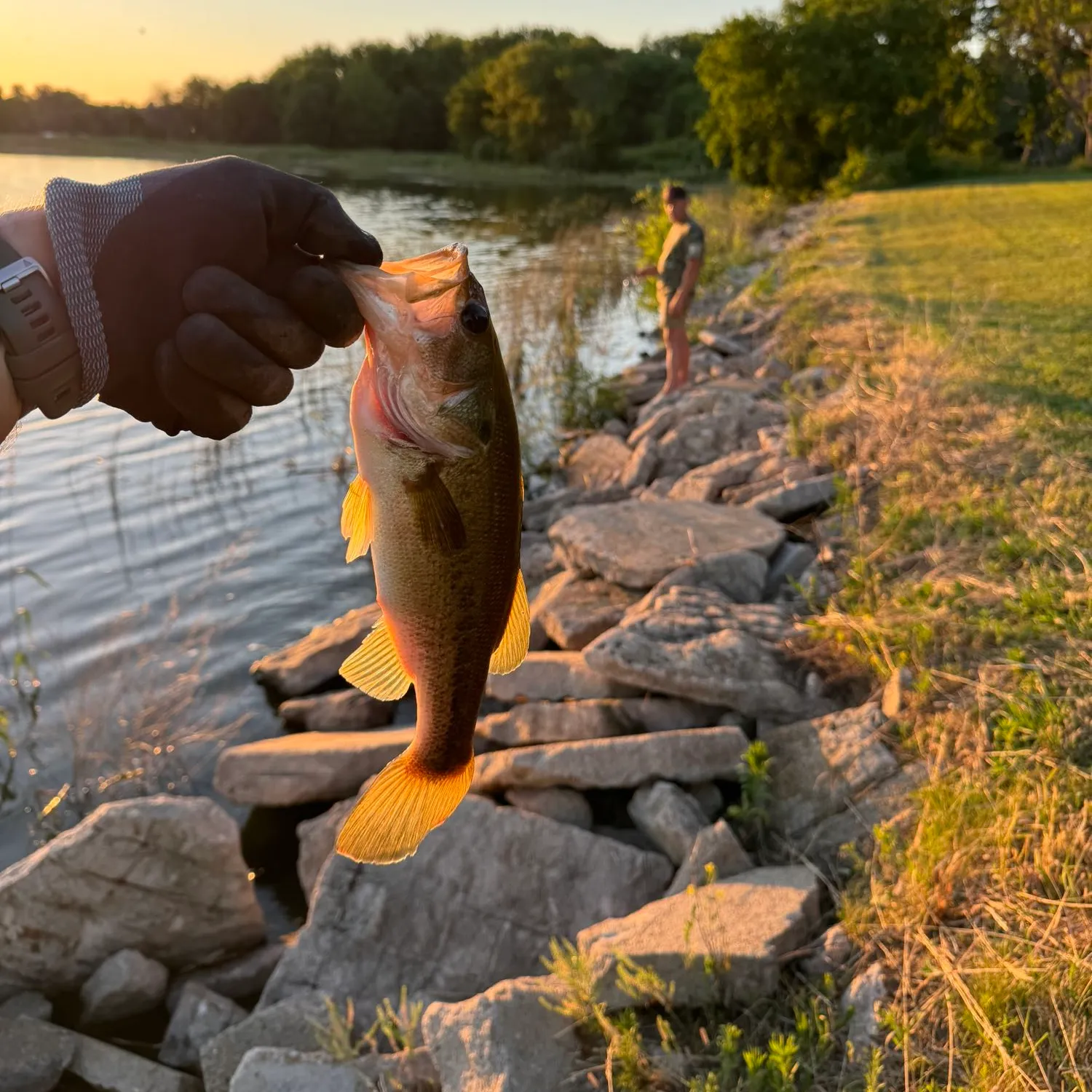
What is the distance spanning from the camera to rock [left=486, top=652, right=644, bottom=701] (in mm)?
5371

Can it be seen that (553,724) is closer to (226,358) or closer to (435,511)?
(435,511)

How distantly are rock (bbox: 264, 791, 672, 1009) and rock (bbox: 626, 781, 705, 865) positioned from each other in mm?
108

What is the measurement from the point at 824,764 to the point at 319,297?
10.5 feet

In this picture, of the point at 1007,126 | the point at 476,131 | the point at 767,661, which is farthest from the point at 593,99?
the point at 767,661

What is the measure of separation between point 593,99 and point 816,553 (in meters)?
70.4

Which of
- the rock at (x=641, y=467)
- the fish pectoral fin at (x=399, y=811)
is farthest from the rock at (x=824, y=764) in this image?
the rock at (x=641, y=467)

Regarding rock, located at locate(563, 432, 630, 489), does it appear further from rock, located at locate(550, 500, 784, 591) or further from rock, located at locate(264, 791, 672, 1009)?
rock, located at locate(264, 791, 672, 1009)

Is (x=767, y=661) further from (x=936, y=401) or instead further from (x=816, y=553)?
(x=936, y=401)

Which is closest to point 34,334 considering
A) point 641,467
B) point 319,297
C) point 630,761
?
point 319,297

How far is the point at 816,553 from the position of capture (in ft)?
21.1

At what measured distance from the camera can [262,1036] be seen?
3.77 m

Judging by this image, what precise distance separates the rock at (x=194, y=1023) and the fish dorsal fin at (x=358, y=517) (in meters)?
2.62

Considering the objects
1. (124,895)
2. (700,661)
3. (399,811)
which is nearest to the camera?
(399,811)

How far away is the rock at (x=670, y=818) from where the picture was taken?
4.28 metres
